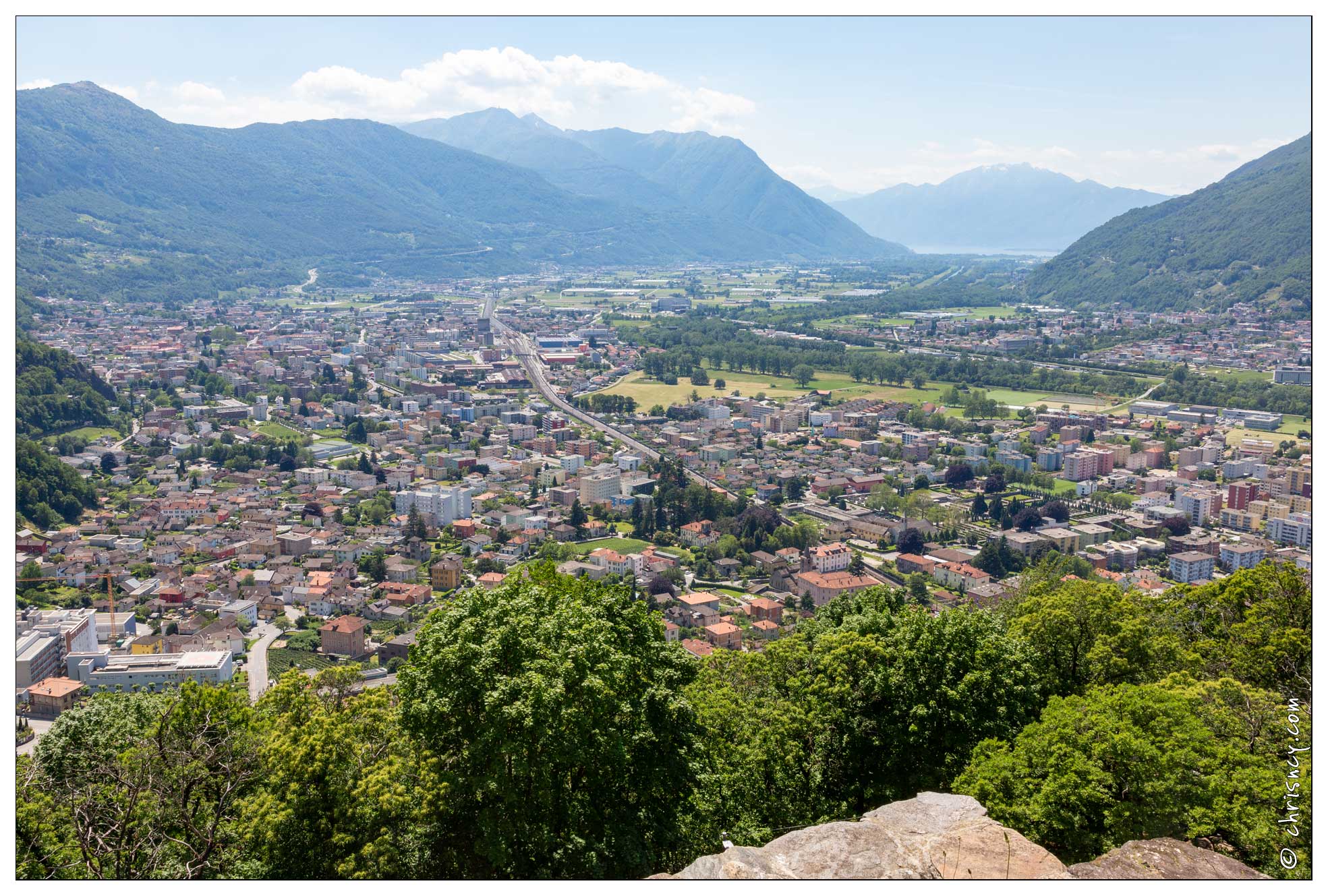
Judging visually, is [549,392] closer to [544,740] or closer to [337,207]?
[544,740]

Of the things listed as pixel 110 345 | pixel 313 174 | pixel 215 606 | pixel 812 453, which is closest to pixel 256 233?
pixel 313 174

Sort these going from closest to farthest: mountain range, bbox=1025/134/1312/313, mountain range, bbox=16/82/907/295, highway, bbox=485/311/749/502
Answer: highway, bbox=485/311/749/502
mountain range, bbox=1025/134/1312/313
mountain range, bbox=16/82/907/295

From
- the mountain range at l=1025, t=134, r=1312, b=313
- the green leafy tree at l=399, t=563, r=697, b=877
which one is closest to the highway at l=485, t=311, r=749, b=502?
the green leafy tree at l=399, t=563, r=697, b=877

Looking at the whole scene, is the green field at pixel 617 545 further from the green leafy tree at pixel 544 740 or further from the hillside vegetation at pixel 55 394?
the hillside vegetation at pixel 55 394

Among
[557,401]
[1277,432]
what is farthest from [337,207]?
[1277,432]

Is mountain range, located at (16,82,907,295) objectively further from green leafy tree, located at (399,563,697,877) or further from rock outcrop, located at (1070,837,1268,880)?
rock outcrop, located at (1070,837,1268,880)

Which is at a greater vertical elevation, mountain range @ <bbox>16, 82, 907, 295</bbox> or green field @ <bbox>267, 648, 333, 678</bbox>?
mountain range @ <bbox>16, 82, 907, 295</bbox>
